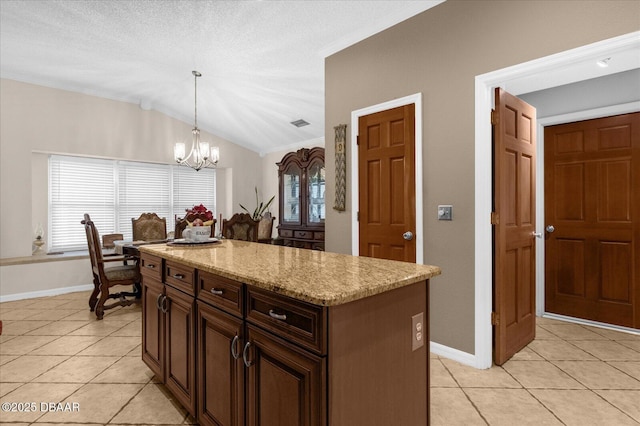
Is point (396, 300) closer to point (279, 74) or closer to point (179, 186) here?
point (279, 74)

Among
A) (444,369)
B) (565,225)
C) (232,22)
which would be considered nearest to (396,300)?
→ (444,369)

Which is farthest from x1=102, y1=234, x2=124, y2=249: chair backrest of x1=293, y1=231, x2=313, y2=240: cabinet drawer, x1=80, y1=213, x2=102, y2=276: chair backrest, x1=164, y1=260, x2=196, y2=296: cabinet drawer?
x1=164, y1=260, x2=196, y2=296: cabinet drawer

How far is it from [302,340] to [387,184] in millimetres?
2119

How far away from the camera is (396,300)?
1.25 metres

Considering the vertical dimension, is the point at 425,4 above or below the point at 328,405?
above

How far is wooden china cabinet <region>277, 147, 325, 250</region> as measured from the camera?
4875 mm

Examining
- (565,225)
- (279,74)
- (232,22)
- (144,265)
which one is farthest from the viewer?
(279,74)

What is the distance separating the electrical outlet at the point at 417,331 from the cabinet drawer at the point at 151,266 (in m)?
1.49

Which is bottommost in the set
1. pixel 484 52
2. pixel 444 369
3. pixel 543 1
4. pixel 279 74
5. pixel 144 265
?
pixel 444 369

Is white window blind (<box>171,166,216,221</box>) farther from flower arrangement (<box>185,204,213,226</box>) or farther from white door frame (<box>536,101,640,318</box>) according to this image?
white door frame (<box>536,101,640,318</box>)

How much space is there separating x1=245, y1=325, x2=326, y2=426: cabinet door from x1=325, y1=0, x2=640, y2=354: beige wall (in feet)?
5.83

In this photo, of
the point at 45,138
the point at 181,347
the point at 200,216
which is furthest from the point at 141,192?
the point at 181,347

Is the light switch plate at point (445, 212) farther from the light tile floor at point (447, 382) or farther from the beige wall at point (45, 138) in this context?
the beige wall at point (45, 138)

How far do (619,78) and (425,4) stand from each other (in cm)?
201
